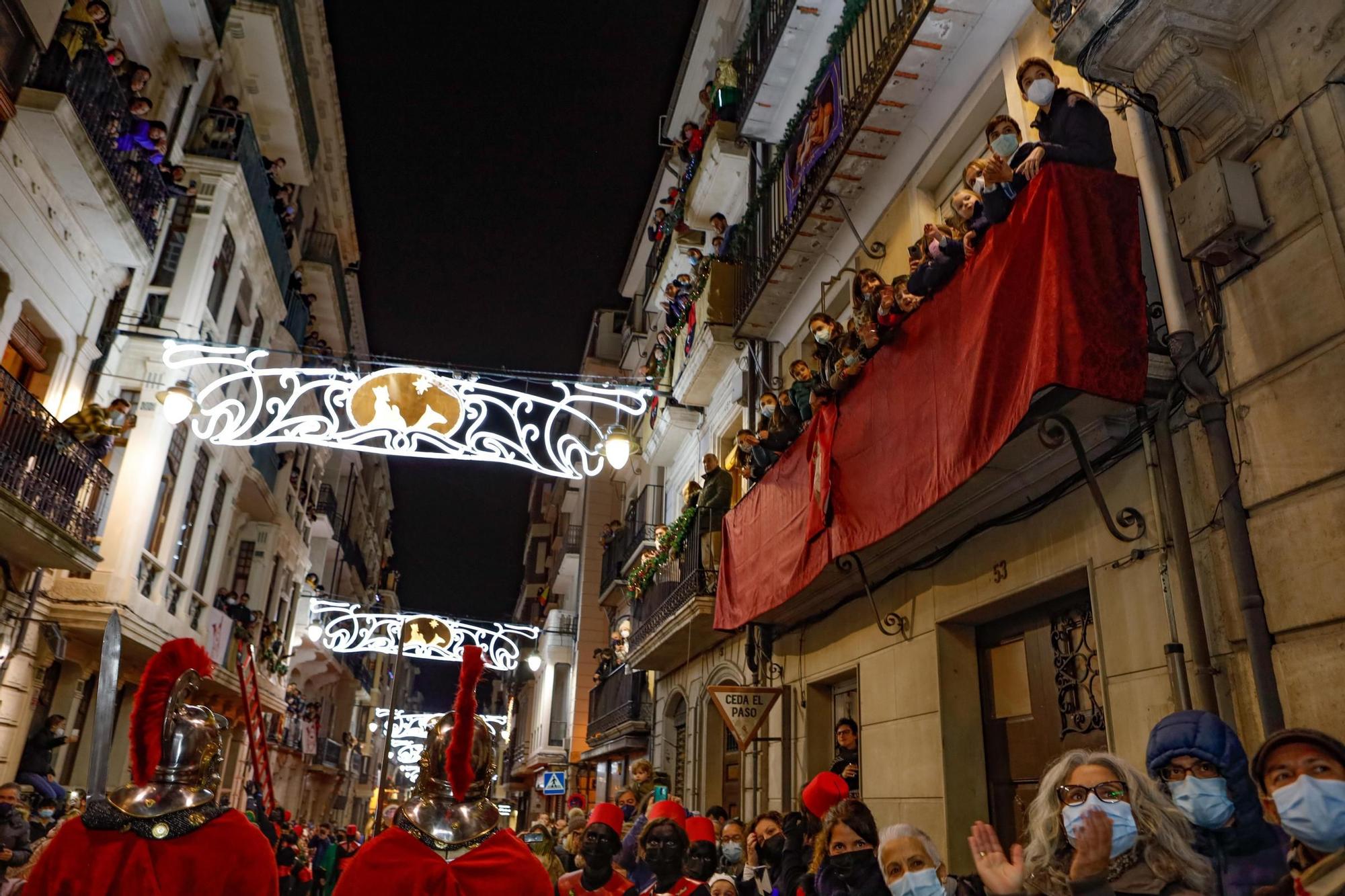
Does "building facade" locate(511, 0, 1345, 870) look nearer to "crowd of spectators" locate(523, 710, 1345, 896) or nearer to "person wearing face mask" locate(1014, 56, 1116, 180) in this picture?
"person wearing face mask" locate(1014, 56, 1116, 180)

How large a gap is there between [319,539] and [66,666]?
21.8 meters

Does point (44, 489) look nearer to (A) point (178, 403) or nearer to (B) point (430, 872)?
(A) point (178, 403)

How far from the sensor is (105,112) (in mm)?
12555

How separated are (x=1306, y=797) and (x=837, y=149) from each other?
8.87m

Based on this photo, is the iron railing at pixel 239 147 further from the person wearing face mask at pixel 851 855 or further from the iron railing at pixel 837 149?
the person wearing face mask at pixel 851 855

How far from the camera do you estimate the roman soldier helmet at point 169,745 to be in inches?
167

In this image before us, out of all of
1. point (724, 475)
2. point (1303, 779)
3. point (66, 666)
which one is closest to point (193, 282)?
point (66, 666)

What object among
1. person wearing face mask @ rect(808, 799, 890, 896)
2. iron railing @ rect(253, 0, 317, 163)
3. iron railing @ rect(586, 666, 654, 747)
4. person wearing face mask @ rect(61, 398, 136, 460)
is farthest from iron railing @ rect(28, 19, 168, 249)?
iron railing @ rect(586, 666, 654, 747)

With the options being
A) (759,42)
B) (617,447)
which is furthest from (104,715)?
(759,42)

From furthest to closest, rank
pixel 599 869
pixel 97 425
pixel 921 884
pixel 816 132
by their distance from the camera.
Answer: pixel 97 425
pixel 816 132
pixel 599 869
pixel 921 884

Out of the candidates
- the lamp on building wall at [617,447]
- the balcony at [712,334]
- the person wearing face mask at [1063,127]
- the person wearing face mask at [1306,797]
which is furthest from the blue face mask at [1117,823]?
the balcony at [712,334]

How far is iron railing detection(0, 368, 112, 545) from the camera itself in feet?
36.7

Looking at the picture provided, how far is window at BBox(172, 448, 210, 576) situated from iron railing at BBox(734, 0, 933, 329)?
1162 cm

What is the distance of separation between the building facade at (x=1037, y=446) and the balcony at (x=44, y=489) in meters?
8.49
